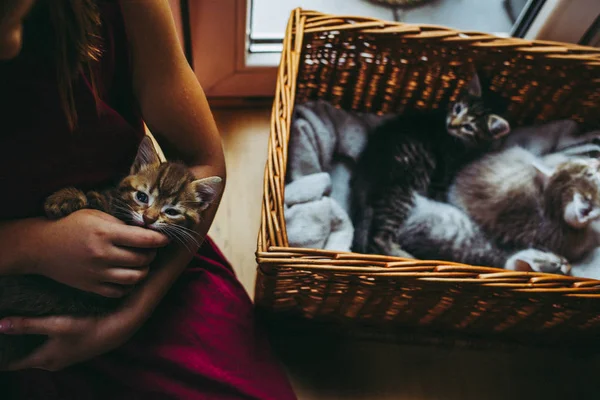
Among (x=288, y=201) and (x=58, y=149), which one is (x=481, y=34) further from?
(x=58, y=149)

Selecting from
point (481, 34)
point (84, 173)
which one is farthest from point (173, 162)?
point (481, 34)

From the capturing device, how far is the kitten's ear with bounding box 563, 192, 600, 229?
3.79 ft

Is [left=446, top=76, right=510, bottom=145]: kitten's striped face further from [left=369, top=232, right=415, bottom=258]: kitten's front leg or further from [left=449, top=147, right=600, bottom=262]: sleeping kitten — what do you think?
[left=369, top=232, right=415, bottom=258]: kitten's front leg

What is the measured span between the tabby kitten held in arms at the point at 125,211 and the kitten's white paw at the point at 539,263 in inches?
30.2

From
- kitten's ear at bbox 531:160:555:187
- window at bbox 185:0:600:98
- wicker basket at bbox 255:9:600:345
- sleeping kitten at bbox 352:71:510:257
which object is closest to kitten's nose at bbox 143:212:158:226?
wicker basket at bbox 255:9:600:345

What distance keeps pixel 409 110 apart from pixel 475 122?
0.21 metres

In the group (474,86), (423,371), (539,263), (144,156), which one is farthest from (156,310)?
(474,86)

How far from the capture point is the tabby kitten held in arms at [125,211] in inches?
27.6

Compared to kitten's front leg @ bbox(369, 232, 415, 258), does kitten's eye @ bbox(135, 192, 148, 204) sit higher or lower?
higher

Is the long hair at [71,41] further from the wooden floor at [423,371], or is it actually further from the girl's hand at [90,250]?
the wooden floor at [423,371]

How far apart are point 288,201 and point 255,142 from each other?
47 cm

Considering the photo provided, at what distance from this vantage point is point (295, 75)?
1107 mm

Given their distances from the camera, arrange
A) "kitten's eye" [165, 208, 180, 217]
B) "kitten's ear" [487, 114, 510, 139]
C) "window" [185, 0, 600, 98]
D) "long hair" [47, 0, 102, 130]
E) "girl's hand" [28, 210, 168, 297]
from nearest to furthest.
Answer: "long hair" [47, 0, 102, 130] → "girl's hand" [28, 210, 168, 297] → "kitten's eye" [165, 208, 180, 217] → "kitten's ear" [487, 114, 510, 139] → "window" [185, 0, 600, 98]

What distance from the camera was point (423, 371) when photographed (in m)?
1.23
